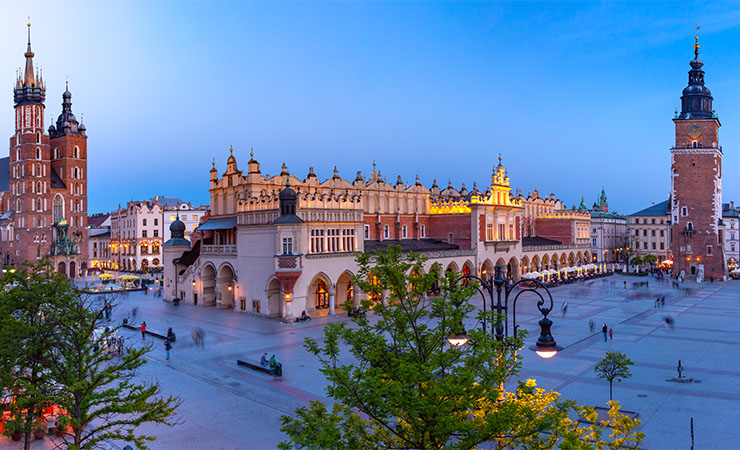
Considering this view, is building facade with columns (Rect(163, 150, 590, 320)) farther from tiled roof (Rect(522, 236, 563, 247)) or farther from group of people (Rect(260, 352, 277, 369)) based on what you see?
group of people (Rect(260, 352, 277, 369))

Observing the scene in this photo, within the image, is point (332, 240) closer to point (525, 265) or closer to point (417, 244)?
point (417, 244)

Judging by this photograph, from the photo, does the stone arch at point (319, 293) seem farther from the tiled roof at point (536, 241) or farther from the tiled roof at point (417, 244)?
the tiled roof at point (536, 241)

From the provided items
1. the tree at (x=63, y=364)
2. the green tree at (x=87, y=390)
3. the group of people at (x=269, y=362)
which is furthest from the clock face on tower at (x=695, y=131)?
the green tree at (x=87, y=390)

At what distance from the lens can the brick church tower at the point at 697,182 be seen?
3083 inches

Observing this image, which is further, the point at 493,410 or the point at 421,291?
the point at 421,291

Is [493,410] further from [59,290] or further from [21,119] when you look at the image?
[21,119]

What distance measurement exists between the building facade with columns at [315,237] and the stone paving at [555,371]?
3.75 meters

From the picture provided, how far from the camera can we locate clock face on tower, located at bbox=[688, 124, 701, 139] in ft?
258

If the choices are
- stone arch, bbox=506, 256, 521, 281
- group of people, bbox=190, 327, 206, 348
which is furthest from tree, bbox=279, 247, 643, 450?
stone arch, bbox=506, 256, 521, 281

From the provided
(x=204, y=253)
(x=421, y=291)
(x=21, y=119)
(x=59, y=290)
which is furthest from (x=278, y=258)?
(x=21, y=119)

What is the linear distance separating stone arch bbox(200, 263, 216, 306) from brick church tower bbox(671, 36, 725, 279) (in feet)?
216

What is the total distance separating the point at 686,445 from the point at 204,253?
4575 centimetres

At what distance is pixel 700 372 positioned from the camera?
2758 cm

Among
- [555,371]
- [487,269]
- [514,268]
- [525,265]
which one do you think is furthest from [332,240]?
[525,265]
